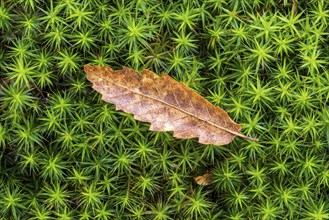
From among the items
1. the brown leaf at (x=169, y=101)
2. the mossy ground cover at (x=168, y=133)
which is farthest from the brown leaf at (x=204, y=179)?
the brown leaf at (x=169, y=101)

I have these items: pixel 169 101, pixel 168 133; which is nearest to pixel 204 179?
pixel 168 133

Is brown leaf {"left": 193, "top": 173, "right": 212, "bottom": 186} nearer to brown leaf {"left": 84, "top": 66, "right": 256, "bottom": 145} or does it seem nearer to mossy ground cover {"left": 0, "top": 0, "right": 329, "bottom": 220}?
mossy ground cover {"left": 0, "top": 0, "right": 329, "bottom": 220}

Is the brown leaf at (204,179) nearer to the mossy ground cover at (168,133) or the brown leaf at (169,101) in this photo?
the mossy ground cover at (168,133)

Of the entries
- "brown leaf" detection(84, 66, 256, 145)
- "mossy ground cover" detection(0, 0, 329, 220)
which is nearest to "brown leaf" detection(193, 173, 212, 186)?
"mossy ground cover" detection(0, 0, 329, 220)

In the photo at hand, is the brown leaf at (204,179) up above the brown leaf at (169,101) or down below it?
below

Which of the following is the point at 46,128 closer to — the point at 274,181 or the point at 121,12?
the point at 121,12
